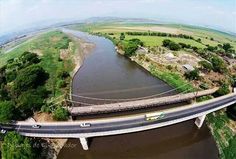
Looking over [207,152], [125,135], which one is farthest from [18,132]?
[207,152]

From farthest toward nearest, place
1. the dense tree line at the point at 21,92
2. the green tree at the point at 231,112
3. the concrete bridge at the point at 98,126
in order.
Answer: the green tree at the point at 231,112, the dense tree line at the point at 21,92, the concrete bridge at the point at 98,126

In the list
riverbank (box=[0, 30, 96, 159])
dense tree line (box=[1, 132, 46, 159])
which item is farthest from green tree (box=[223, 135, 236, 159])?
dense tree line (box=[1, 132, 46, 159])

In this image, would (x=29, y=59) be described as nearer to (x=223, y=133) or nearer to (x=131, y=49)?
(x=131, y=49)

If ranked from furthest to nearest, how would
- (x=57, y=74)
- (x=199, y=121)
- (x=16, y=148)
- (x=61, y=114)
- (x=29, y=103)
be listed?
(x=57, y=74), (x=29, y=103), (x=199, y=121), (x=61, y=114), (x=16, y=148)

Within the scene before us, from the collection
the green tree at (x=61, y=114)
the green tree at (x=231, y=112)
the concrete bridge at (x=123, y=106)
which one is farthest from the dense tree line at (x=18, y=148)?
the green tree at (x=231, y=112)

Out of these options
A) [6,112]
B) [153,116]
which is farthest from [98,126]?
[6,112]

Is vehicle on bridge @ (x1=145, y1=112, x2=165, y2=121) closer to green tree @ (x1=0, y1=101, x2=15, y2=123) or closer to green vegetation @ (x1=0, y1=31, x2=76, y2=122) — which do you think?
green vegetation @ (x1=0, y1=31, x2=76, y2=122)

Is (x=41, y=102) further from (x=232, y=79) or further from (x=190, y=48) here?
(x=190, y=48)

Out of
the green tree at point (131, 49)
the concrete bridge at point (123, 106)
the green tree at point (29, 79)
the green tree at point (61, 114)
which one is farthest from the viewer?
the green tree at point (131, 49)

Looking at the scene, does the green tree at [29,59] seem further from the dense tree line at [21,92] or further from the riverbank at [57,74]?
the riverbank at [57,74]
